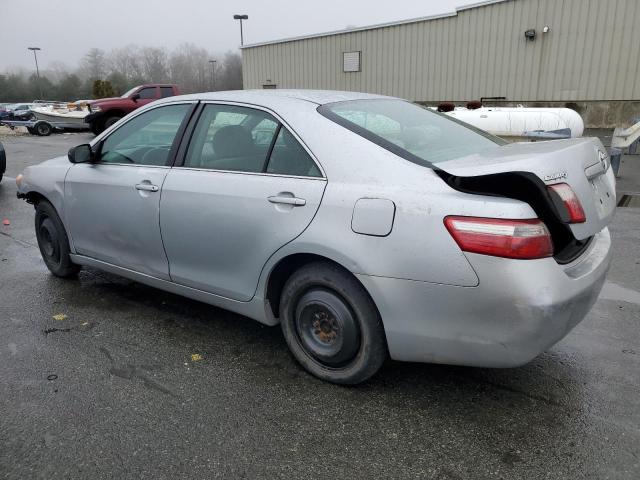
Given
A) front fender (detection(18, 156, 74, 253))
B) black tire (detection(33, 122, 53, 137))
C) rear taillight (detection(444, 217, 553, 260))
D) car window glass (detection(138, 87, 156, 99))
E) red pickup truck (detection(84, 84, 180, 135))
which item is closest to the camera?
rear taillight (detection(444, 217, 553, 260))

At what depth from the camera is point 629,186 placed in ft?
30.4

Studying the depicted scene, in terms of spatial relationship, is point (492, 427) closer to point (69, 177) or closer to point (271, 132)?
point (271, 132)

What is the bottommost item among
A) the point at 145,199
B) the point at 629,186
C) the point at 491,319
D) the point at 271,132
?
the point at 629,186

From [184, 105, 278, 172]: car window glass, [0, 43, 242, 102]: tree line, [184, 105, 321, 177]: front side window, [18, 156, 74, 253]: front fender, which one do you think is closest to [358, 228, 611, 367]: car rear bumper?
[184, 105, 321, 177]: front side window

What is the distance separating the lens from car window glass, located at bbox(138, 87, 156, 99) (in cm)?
2084

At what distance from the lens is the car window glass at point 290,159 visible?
2.80 m

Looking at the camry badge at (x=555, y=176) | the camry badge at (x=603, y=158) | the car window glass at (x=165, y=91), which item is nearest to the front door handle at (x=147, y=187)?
the camry badge at (x=555, y=176)

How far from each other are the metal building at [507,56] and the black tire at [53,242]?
19644 millimetres

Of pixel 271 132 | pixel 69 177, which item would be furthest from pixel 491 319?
pixel 69 177

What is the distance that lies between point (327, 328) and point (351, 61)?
935 inches

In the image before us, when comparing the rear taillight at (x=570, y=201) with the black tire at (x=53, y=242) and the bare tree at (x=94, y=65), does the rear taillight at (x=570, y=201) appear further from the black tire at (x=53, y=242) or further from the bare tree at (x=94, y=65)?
the bare tree at (x=94, y=65)

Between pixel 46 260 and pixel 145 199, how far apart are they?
1.82 meters

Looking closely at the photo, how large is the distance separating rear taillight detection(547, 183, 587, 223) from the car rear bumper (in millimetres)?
225

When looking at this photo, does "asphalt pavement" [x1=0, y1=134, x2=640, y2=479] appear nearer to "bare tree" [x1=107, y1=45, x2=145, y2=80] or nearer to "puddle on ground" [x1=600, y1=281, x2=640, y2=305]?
"puddle on ground" [x1=600, y1=281, x2=640, y2=305]
